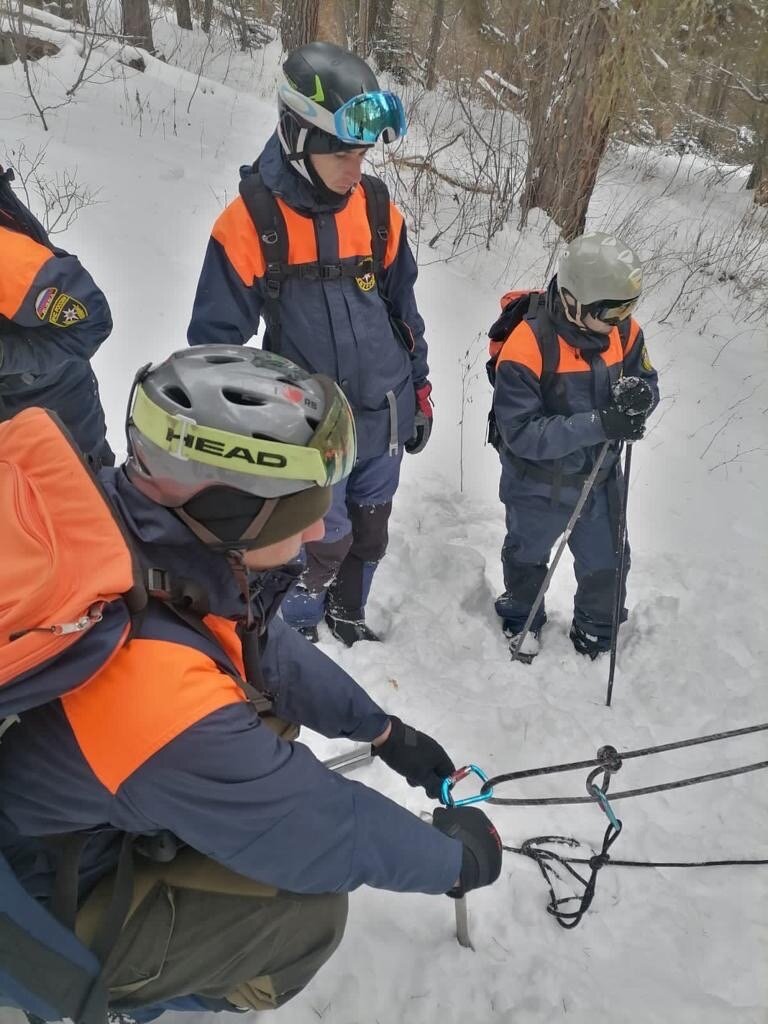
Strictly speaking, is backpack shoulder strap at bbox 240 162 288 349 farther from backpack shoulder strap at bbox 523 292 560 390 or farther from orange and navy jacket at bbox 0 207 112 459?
backpack shoulder strap at bbox 523 292 560 390

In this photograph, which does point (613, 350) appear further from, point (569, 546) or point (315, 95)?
point (315, 95)

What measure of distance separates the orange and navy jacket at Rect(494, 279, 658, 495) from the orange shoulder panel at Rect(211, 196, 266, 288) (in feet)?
3.60

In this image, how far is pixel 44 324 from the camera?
2559 mm

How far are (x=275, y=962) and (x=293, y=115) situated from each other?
2623 millimetres

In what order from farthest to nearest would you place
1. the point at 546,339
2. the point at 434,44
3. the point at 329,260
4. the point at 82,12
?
the point at 434,44 → the point at 82,12 → the point at 546,339 → the point at 329,260

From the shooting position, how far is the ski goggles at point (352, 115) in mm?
2432

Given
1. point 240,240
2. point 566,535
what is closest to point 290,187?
point 240,240

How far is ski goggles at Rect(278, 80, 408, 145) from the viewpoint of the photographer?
243cm

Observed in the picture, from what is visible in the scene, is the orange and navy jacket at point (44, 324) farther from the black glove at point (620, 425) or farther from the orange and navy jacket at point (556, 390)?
the black glove at point (620, 425)

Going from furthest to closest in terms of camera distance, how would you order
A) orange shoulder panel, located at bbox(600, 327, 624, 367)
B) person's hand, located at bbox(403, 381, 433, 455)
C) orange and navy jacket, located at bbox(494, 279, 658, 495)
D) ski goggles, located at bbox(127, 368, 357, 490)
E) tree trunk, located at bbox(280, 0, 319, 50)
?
tree trunk, located at bbox(280, 0, 319, 50) < person's hand, located at bbox(403, 381, 433, 455) < orange shoulder panel, located at bbox(600, 327, 624, 367) < orange and navy jacket, located at bbox(494, 279, 658, 495) < ski goggles, located at bbox(127, 368, 357, 490)

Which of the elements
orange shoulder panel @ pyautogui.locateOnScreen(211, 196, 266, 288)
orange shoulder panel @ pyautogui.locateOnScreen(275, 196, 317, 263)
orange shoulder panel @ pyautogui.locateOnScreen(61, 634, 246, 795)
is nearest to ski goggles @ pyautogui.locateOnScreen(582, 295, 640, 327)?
orange shoulder panel @ pyautogui.locateOnScreen(275, 196, 317, 263)

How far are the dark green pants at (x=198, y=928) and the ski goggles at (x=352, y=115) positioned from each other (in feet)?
7.49

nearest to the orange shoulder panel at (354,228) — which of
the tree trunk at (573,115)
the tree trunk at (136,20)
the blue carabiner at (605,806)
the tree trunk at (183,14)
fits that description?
the blue carabiner at (605,806)

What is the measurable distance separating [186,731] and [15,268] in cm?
190
